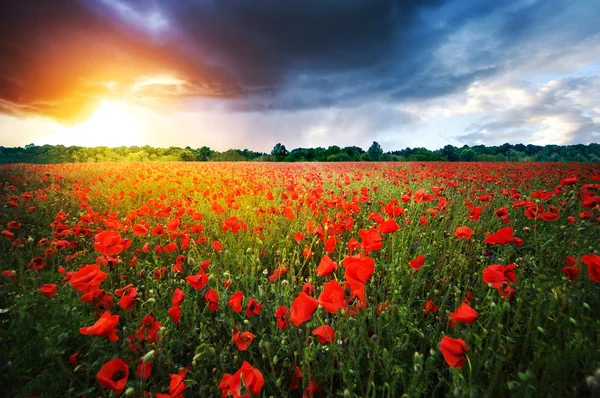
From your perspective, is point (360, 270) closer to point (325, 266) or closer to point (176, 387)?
point (325, 266)

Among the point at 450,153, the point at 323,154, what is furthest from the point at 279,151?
the point at 450,153

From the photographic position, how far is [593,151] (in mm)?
24172

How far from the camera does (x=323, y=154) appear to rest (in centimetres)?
3747

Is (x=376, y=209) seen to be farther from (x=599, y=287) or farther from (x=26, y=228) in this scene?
(x=26, y=228)

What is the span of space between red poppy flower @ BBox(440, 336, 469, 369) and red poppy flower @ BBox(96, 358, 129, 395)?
123 cm

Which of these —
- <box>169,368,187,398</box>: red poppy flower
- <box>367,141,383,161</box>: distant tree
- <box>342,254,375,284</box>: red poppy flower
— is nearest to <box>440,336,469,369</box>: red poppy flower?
<box>342,254,375,284</box>: red poppy flower

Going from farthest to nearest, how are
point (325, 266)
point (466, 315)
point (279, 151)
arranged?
point (279, 151), point (325, 266), point (466, 315)

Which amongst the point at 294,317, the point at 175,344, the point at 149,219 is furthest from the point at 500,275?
the point at 149,219

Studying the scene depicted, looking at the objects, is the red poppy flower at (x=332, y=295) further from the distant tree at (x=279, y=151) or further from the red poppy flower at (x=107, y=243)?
the distant tree at (x=279, y=151)

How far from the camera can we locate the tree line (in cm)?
2252

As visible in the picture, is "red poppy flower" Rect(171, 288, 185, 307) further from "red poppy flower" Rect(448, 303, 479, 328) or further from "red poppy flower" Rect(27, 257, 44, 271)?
"red poppy flower" Rect(448, 303, 479, 328)

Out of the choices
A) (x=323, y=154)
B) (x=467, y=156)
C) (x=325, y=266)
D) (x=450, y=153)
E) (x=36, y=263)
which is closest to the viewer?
(x=325, y=266)

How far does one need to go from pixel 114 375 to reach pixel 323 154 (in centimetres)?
3716

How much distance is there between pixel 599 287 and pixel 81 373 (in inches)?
129
